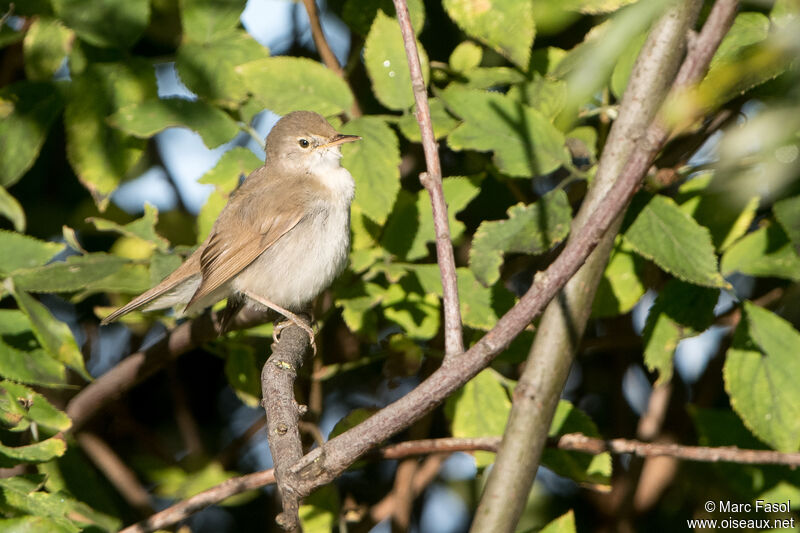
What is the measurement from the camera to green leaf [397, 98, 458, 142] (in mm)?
2510

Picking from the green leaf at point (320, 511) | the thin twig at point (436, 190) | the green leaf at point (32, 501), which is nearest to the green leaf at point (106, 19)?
the thin twig at point (436, 190)

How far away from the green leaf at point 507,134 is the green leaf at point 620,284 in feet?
1.22

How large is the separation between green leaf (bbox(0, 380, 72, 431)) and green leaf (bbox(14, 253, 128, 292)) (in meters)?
0.31

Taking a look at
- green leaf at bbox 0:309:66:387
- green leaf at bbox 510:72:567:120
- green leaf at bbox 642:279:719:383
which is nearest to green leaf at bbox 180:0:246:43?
green leaf at bbox 510:72:567:120

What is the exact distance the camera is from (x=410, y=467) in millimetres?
3221

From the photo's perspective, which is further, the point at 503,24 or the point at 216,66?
the point at 216,66

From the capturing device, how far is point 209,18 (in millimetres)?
2627

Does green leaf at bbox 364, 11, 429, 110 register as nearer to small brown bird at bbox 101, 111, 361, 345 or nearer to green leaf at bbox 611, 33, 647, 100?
small brown bird at bbox 101, 111, 361, 345

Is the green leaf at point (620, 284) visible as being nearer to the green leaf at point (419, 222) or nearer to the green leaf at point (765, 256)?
the green leaf at point (765, 256)

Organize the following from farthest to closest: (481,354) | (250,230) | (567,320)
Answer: (250,230)
(567,320)
(481,354)

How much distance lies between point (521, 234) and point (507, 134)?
309mm

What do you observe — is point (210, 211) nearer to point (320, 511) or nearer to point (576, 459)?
point (320, 511)

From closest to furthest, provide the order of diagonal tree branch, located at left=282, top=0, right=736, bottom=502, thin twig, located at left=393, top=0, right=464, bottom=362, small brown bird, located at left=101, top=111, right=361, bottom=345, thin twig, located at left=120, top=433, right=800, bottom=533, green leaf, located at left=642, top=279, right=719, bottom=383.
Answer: diagonal tree branch, located at left=282, top=0, right=736, bottom=502 < thin twig, located at left=393, top=0, right=464, bottom=362 < thin twig, located at left=120, top=433, right=800, bottom=533 < green leaf, located at left=642, top=279, right=719, bottom=383 < small brown bird, located at left=101, top=111, right=361, bottom=345

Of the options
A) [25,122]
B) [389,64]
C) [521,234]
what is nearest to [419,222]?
[521,234]
